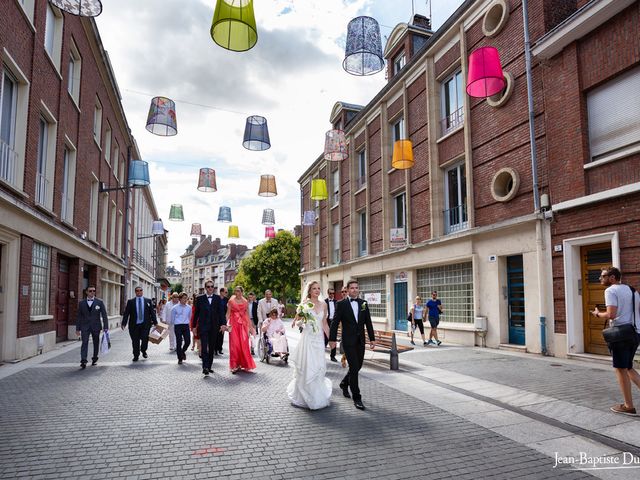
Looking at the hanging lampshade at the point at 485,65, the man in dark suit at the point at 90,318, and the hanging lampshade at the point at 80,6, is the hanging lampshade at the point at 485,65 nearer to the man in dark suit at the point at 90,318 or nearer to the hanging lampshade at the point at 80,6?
the hanging lampshade at the point at 80,6

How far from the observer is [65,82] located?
15.3m

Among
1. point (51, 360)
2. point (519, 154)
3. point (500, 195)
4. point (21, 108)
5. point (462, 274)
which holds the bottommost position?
point (51, 360)

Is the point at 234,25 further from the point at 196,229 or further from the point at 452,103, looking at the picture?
the point at 196,229

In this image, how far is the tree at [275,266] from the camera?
52625 mm

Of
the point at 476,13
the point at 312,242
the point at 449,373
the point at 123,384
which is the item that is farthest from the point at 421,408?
the point at 312,242

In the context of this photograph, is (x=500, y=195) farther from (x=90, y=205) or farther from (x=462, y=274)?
(x=90, y=205)

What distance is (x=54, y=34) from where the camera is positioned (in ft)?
48.4

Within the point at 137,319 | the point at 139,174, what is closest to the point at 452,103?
the point at 137,319

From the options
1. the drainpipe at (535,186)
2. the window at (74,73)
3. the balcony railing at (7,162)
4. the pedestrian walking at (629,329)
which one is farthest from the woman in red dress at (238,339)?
the window at (74,73)

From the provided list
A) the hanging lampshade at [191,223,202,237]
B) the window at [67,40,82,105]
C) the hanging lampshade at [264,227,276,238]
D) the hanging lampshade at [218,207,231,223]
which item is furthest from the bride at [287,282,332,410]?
the hanging lampshade at [191,223,202,237]

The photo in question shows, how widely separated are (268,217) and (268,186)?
1112 centimetres

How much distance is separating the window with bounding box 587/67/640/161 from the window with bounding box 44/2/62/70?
49.9 feet

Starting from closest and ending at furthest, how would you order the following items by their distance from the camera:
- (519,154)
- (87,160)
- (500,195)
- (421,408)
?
(421,408)
(519,154)
(500,195)
(87,160)

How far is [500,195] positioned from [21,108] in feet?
43.8
